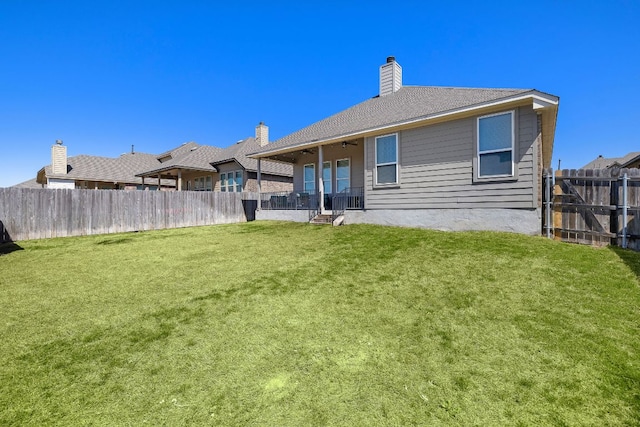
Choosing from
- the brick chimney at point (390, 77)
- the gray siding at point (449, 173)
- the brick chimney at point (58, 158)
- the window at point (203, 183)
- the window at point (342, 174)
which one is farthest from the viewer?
the brick chimney at point (58, 158)

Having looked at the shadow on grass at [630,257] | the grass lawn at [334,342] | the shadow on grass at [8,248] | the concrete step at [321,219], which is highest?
the concrete step at [321,219]

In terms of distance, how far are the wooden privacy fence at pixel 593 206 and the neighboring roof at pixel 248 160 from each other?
17977 millimetres

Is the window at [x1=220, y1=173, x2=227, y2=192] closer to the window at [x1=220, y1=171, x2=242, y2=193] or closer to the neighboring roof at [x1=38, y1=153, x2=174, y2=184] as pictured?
the window at [x1=220, y1=171, x2=242, y2=193]

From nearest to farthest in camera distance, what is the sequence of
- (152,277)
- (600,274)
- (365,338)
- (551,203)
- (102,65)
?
(365,338) → (600,274) → (152,277) → (551,203) → (102,65)

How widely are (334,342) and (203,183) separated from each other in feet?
79.2

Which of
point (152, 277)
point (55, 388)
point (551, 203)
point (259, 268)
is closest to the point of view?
point (55, 388)

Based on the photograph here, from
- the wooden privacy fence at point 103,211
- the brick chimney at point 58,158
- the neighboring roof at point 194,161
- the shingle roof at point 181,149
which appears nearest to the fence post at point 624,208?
the wooden privacy fence at point 103,211

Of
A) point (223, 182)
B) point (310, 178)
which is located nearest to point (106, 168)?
point (223, 182)

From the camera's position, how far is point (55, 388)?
260cm

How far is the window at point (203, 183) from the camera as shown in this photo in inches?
941

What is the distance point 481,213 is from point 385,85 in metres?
9.60

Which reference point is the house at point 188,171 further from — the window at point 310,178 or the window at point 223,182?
the window at point 310,178

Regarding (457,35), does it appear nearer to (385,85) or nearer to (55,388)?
(385,85)

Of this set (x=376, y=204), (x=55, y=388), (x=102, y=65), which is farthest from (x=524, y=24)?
(x=102, y=65)
